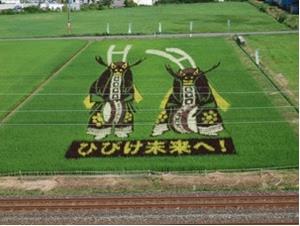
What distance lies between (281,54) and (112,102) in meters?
20.3

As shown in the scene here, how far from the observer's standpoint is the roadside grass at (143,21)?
68250 mm

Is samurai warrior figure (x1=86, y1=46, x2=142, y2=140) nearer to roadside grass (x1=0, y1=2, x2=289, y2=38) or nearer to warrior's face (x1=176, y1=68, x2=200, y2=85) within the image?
warrior's face (x1=176, y1=68, x2=200, y2=85)

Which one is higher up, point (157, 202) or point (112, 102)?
point (112, 102)

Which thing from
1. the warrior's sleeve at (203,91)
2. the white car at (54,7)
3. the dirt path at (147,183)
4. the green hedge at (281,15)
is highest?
the green hedge at (281,15)

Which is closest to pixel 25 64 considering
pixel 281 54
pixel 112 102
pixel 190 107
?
pixel 112 102

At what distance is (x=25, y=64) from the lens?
50062 millimetres

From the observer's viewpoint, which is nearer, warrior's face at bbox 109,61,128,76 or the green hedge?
warrior's face at bbox 109,61,128,76

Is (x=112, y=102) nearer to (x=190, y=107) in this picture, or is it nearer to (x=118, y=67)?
(x=190, y=107)

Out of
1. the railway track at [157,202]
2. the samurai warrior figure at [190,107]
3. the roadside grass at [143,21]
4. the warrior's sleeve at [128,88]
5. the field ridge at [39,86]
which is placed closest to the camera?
the railway track at [157,202]

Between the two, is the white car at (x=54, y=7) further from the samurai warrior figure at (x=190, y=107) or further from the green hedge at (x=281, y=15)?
the samurai warrior figure at (x=190, y=107)

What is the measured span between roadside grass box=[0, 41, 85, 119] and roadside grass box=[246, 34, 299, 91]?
1780 centimetres

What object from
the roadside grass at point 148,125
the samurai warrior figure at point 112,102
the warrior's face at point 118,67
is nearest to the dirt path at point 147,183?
the roadside grass at point 148,125

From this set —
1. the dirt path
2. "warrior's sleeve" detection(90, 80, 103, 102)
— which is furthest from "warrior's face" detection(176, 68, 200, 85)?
the dirt path

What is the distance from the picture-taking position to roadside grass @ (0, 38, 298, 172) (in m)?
28.0
